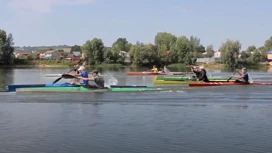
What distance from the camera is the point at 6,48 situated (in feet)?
341

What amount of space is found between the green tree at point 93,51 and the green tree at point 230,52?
3030cm

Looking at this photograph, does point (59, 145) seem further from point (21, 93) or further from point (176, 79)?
point (176, 79)

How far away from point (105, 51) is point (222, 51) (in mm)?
29181

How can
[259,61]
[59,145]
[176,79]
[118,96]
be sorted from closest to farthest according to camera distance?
[59,145] < [118,96] < [176,79] < [259,61]

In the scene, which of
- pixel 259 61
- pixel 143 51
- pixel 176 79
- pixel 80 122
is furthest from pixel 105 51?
pixel 80 122

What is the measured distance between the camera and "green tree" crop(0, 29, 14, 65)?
101 metres

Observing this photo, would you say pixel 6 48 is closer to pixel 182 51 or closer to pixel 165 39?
pixel 182 51

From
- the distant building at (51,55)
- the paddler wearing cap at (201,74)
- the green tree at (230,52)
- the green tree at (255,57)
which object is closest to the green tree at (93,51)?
the green tree at (230,52)

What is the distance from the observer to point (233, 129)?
1382cm

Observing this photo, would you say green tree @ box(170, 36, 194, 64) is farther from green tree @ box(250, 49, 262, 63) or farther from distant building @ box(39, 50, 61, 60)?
distant building @ box(39, 50, 61, 60)

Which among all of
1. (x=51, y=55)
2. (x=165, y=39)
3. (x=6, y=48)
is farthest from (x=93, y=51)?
(x=51, y=55)

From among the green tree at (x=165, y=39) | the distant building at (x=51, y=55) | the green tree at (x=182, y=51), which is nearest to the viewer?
the green tree at (x=182, y=51)

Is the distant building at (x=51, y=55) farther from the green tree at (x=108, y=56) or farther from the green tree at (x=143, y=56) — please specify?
the green tree at (x=143, y=56)

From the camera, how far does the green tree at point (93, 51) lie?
10744 centimetres
